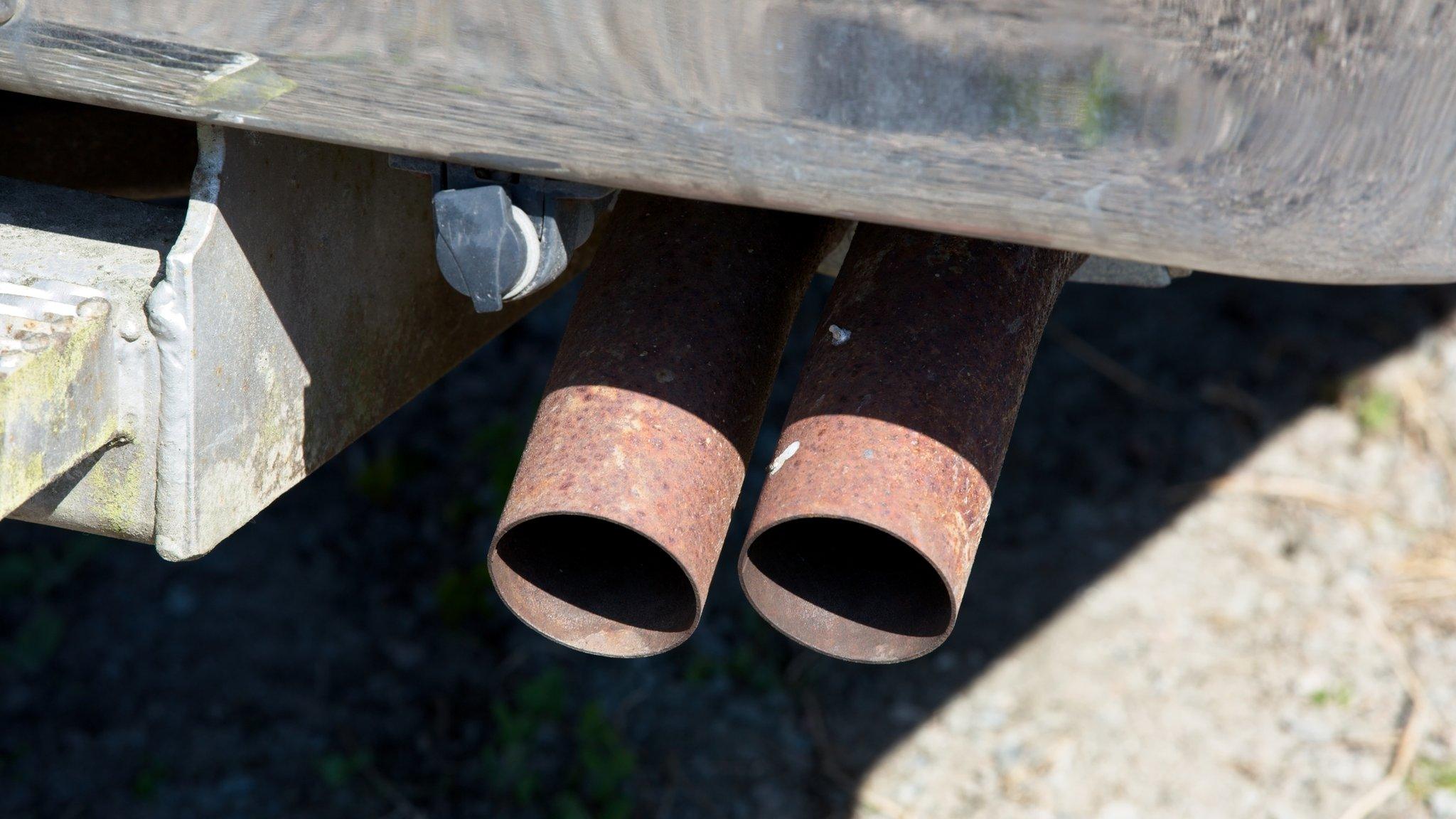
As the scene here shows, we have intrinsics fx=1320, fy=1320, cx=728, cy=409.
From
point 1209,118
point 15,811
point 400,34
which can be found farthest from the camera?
point 15,811

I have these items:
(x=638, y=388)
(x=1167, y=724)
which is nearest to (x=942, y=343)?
(x=638, y=388)

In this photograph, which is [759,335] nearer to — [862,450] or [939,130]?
[862,450]

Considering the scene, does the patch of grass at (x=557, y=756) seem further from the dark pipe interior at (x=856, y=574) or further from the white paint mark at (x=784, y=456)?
the white paint mark at (x=784, y=456)

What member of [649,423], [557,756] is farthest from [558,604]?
[557,756]

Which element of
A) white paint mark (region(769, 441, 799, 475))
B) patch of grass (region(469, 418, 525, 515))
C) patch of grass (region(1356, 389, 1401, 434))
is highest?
white paint mark (region(769, 441, 799, 475))

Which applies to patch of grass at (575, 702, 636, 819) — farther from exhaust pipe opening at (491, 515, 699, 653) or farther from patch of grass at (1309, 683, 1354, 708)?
patch of grass at (1309, 683, 1354, 708)

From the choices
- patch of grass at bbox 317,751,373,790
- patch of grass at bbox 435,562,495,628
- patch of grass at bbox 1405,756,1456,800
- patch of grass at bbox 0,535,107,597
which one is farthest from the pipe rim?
patch of grass at bbox 0,535,107,597

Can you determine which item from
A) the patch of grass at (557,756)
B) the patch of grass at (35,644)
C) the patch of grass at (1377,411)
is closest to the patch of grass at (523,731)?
the patch of grass at (557,756)

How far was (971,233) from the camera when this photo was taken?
89cm

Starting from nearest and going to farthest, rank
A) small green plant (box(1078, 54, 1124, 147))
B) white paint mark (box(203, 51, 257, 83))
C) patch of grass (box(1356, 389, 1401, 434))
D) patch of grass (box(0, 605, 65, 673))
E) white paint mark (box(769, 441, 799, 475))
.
→ small green plant (box(1078, 54, 1124, 147))
white paint mark (box(203, 51, 257, 83))
white paint mark (box(769, 441, 799, 475))
patch of grass (box(0, 605, 65, 673))
patch of grass (box(1356, 389, 1401, 434))

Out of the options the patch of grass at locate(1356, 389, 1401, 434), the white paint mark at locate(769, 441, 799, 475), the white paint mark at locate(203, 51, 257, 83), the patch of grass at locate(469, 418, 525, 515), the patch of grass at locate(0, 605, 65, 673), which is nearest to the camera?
the white paint mark at locate(203, 51, 257, 83)

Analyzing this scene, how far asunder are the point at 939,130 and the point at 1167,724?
1914 mm

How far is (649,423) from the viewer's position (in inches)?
41.0

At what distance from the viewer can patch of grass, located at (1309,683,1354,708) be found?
2506mm
